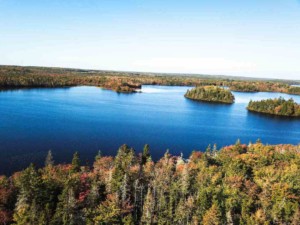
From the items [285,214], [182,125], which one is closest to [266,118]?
[182,125]

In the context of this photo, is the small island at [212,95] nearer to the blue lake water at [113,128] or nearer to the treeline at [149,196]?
the blue lake water at [113,128]

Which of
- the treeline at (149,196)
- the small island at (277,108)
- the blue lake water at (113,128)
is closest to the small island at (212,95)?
the small island at (277,108)

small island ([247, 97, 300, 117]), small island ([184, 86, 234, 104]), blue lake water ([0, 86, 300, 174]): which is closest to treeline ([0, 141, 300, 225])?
blue lake water ([0, 86, 300, 174])

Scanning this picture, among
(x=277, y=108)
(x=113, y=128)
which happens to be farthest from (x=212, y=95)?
(x=113, y=128)

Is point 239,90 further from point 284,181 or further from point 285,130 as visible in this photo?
point 284,181

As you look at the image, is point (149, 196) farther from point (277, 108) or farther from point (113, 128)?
point (277, 108)

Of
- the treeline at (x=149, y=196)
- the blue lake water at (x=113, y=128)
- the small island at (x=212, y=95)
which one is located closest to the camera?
the treeline at (x=149, y=196)
